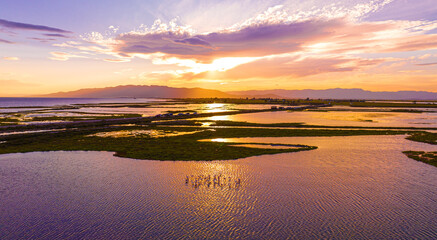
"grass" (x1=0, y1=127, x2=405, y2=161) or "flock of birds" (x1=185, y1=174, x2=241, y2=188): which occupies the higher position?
"grass" (x1=0, y1=127, x2=405, y2=161)

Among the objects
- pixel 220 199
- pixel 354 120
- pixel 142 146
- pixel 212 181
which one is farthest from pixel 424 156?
pixel 354 120

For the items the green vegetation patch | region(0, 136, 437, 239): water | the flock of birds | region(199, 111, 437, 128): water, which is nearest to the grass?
region(0, 136, 437, 239): water

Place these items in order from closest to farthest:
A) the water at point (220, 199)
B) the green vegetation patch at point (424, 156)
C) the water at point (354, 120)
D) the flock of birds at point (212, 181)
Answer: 1. the water at point (220, 199)
2. the flock of birds at point (212, 181)
3. the green vegetation patch at point (424, 156)
4. the water at point (354, 120)

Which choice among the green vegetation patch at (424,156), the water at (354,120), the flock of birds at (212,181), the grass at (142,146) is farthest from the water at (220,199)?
the water at (354,120)

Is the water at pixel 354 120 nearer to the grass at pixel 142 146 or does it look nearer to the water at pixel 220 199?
the grass at pixel 142 146

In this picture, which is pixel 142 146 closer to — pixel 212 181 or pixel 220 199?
pixel 212 181

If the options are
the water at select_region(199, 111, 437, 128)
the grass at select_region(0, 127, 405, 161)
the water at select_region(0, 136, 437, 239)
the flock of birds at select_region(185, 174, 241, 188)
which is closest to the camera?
the water at select_region(0, 136, 437, 239)

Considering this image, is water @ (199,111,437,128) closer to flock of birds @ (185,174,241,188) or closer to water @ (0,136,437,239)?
water @ (0,136,437,239)
